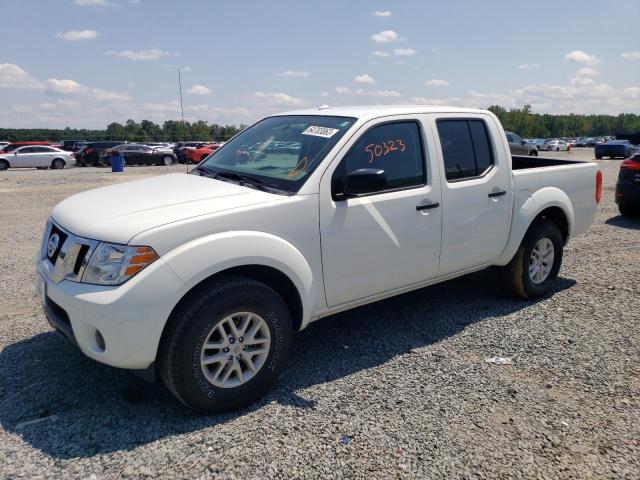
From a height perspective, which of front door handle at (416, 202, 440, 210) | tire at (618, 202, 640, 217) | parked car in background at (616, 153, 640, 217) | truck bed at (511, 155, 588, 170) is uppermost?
A: truck bed at (511, 155, 588, 170)

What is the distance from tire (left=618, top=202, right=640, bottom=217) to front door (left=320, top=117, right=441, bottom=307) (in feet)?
24.8

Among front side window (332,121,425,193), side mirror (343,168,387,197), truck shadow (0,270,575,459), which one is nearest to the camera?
truck shadow (0,270,575,459)

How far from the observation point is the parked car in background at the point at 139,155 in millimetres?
32781

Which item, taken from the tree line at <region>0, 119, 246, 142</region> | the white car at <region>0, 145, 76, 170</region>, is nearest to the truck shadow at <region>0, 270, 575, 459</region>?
the white car at <region>0, 145, 76, 170</region>

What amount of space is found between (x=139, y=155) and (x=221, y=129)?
142 ft

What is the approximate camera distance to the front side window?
3760 millimetres

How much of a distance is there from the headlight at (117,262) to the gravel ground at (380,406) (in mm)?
914

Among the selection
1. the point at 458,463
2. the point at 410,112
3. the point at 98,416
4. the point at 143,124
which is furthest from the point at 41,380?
the point at 143,124

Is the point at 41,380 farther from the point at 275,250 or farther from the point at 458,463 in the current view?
the point at 458,463

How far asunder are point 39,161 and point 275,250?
3132 centimetres

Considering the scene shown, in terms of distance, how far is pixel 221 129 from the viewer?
7506cm

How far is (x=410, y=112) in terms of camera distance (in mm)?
4195

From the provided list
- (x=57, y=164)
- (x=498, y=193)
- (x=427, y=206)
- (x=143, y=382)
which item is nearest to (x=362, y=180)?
(x=427, y=206)

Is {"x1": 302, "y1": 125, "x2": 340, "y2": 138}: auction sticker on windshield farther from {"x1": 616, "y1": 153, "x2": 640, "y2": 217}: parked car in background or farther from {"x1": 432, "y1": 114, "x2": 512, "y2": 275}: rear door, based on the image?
{"x1": 616, "y1": 153, "x2": 640, "y2": 217}: parked car in background
